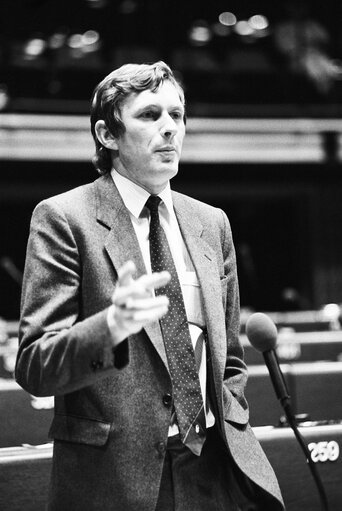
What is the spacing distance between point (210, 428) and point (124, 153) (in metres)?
0.60

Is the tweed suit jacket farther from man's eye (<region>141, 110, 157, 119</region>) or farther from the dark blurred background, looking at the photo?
the dark blurred background

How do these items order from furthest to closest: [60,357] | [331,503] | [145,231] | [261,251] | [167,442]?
[261,251]
[331,503]
[145,231]
[167,442]
[60,357]

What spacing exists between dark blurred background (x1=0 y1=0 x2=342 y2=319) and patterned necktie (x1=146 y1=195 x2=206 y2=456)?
8.02 meters

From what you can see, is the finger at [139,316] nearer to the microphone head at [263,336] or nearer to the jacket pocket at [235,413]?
the jacket pocket at [235,413]

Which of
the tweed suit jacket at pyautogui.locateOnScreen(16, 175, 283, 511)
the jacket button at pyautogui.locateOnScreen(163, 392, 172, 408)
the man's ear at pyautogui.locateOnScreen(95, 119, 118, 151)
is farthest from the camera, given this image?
the man's ear at pyautogui.locateOnScreen(95, 119, 118, 151)

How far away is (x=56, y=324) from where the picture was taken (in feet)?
4.71

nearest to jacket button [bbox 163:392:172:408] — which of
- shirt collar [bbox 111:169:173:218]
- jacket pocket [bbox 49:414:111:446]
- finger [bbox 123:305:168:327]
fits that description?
jacket pocket [bbox 49:414:111:446]

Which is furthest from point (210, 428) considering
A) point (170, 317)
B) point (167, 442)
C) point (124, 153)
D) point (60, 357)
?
point (124, 153)

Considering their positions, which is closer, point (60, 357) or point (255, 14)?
point (60, 357)

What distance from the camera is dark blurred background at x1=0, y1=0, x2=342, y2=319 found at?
9.67 metres

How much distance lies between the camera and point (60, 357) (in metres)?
1.35

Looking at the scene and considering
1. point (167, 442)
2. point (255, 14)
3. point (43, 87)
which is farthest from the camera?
point (255, 14)

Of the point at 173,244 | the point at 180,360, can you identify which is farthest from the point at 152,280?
the point at 173,244

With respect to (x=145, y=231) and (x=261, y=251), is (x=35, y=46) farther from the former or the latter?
(x=145, y=231)
